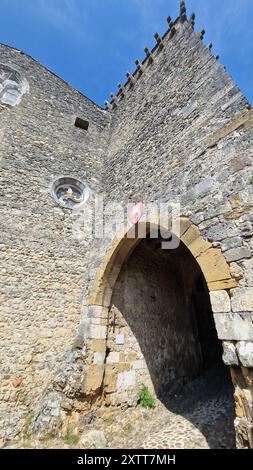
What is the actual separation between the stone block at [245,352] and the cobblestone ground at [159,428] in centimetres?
151

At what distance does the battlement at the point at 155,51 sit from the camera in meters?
5.43

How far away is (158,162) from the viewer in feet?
14.5

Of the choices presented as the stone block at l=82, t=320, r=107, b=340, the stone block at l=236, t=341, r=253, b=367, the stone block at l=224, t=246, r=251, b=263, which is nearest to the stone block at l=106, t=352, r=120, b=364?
the stone block at l=82, t=320, r=107, b=340

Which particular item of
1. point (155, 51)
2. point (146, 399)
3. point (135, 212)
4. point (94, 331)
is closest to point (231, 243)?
point (135, 212)

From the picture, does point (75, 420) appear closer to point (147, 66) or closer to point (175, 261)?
point (175, 261)

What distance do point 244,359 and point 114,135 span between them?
633 cm

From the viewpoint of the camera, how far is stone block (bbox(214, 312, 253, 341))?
2.33 m

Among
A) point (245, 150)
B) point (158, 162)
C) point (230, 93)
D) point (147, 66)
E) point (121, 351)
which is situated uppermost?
point (147, 66)

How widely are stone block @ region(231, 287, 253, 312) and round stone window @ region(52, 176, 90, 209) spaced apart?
407 centimetres

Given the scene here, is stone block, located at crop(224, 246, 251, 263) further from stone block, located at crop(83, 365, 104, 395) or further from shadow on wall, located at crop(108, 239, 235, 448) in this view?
stone block, located at crop(83, 365, 104, 395)

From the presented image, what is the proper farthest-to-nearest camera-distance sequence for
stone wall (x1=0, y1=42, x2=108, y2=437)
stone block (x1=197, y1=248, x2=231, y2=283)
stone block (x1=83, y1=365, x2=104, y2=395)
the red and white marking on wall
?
the red and white marking on wall < stone wall (x1=0, y1=42, x2=108, y2=437) < stone block (x1=83, y1=365, x2=104, y2=395) < stone block (x1=197, y1=248, x2=231, y2=283)

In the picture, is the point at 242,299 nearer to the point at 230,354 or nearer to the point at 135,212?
the point at 230,354

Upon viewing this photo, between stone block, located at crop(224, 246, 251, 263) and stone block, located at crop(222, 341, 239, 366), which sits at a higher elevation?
stone block, located at crop(224, 246, 251, 263)
